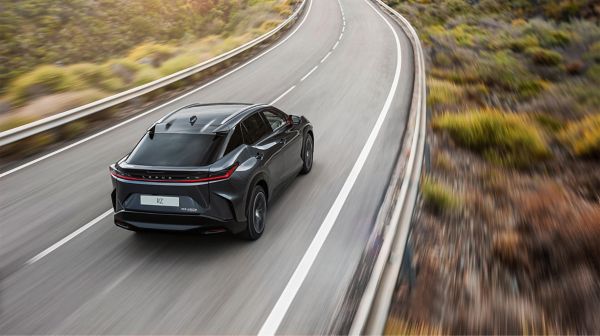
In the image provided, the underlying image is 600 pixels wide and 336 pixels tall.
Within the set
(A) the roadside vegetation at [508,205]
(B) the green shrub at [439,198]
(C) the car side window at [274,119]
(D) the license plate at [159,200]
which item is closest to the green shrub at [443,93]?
(A) the roadside vegetation at [508,205]

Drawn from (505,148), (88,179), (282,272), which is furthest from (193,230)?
(505,148)

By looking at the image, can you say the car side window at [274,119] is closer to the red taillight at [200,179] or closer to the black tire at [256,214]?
the black tire at [256,214]

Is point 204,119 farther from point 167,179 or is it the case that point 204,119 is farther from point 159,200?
point 159,200

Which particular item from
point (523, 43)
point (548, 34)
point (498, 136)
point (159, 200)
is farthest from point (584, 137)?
point (548, 34)

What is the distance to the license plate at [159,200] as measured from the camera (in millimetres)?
5973

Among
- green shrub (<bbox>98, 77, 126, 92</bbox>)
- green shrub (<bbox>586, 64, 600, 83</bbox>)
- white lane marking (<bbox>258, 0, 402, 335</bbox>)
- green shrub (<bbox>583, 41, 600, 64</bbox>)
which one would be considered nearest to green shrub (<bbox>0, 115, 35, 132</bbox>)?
green shrub (<bbox>98, 77, 126, 92</bbox>)

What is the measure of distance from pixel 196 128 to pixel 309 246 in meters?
2.13

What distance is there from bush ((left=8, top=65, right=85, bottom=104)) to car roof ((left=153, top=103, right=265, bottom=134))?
27.5ft

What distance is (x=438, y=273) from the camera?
6.06 m

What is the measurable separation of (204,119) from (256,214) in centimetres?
148

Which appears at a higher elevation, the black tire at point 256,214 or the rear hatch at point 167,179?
the rear hatch at point 167,179

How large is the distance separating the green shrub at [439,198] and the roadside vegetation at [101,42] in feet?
29.9

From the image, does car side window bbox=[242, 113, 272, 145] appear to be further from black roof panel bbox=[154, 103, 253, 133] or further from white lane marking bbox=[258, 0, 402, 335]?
white lane marking bbox=[258, 0, 402, 335]

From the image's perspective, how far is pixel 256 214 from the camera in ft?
22.1
